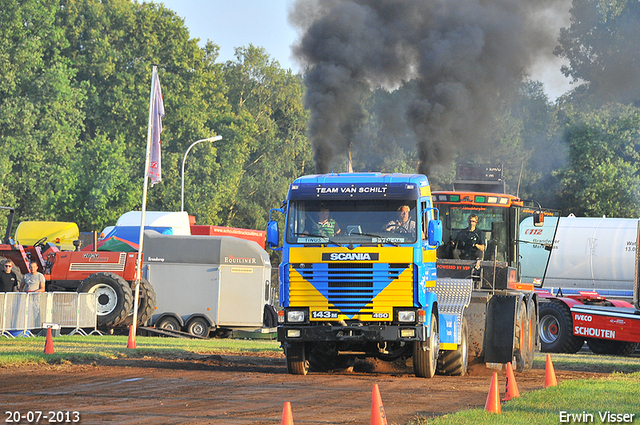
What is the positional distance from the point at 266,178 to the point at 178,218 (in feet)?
112

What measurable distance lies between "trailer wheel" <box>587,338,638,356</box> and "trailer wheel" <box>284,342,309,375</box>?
11.2 meters

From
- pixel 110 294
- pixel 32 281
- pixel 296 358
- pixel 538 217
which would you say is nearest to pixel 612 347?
pixel 538 217

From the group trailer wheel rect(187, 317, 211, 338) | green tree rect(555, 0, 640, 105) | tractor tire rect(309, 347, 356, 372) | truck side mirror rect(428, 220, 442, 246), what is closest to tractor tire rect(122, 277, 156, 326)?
trailer wheel rect(187, 317, 211, 338)

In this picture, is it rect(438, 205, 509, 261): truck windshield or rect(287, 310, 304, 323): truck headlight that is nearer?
rect(287, 310, 304, 323): truck headlight

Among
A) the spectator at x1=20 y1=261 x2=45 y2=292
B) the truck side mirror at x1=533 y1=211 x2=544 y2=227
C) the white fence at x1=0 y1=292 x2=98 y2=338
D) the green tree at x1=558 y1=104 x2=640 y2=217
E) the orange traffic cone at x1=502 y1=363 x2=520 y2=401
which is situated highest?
the green tree at x1=558 y1=104 x2=640 y2=217

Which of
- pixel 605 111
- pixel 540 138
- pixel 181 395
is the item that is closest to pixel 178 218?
pixel 181 395

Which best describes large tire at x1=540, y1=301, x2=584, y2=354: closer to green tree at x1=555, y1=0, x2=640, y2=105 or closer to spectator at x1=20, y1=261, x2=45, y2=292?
green tree at x1=555, y1=0, x2=640, y2=105

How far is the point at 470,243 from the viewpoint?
1769 cm

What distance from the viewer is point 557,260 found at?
31.7 metres

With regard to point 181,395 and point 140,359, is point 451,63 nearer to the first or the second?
point 140,359

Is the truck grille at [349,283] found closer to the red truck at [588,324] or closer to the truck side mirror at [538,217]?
the truck side mirror at [538,217]

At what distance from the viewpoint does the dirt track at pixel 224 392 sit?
9.76 meters

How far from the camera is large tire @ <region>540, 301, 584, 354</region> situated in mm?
22562

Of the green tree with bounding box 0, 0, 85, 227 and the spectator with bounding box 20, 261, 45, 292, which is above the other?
the green tree with bounding box 0, 0, 85, 227
